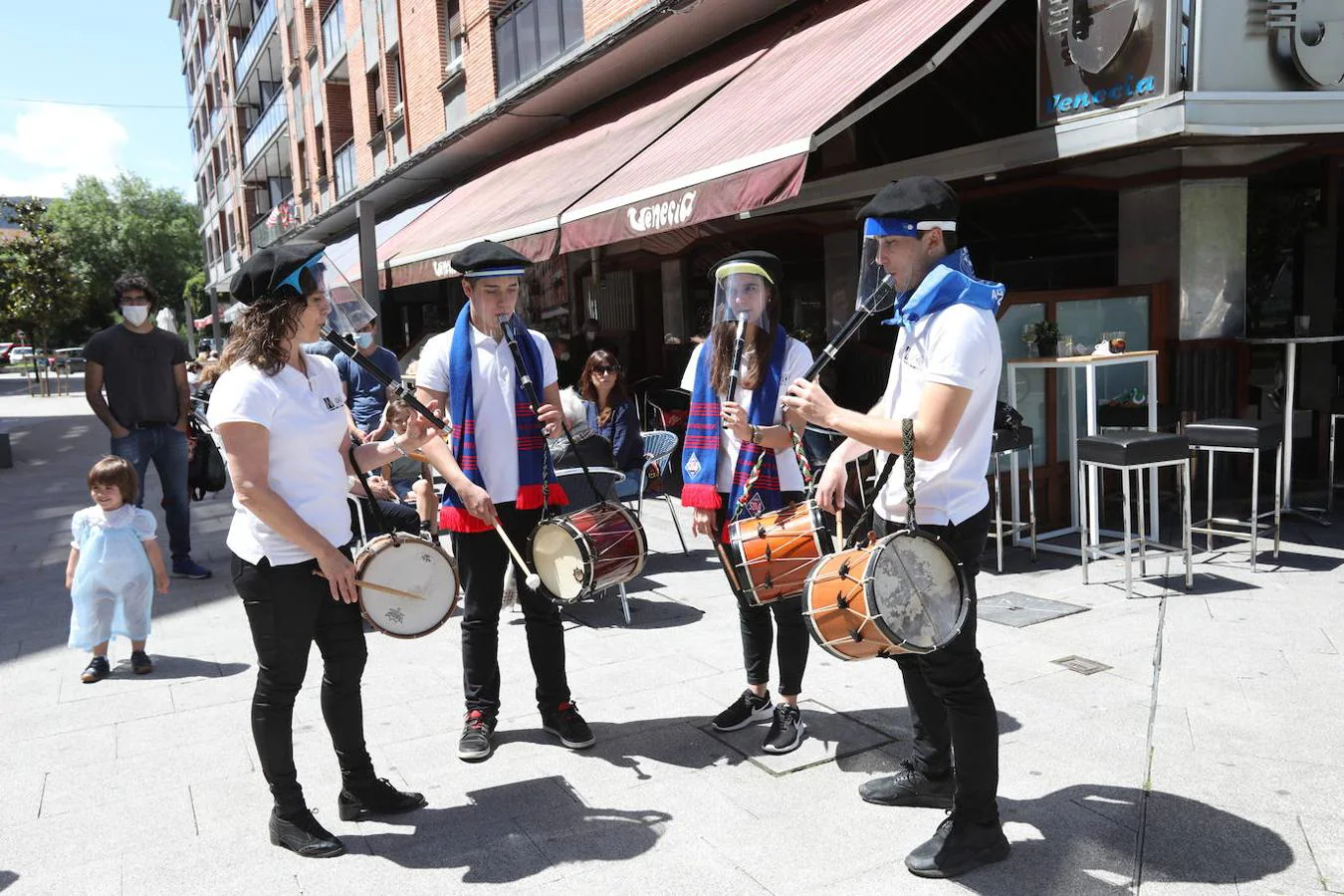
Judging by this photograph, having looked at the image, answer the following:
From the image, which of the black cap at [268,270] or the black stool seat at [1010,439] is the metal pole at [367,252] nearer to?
the black stool seat at [1010,439]

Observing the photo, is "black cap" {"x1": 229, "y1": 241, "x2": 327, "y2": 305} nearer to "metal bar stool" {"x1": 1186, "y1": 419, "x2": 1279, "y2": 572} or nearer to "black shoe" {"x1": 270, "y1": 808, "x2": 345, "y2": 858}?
"black shoe" {"x1": 270, "y1": 808, "x2": 345, "y2": 858}

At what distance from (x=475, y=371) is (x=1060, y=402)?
472 cm

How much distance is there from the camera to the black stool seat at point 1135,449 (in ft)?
17.2

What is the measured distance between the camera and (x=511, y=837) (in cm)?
310

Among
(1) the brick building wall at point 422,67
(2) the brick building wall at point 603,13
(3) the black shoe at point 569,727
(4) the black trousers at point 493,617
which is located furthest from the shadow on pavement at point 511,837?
(1) the brick building wall at point 422,67

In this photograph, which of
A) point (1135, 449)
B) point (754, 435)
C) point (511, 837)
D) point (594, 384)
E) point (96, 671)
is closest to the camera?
point (511, 837)

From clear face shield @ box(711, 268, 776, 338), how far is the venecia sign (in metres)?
2.80

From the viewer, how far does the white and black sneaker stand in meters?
3.60

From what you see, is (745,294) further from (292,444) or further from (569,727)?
(569,727)

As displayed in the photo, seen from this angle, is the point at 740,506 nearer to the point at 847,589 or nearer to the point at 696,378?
the point at 696,378

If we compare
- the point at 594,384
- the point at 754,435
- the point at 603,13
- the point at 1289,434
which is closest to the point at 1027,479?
the point at 1289,434

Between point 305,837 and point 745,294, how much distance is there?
2.23 m

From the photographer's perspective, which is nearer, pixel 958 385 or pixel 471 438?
pixel 958 385

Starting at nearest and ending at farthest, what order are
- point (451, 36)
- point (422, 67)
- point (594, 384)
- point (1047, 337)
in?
1. point (1047, 337)
2. point (594, 384)
3. point (451, 36)
4. point (422, 67)
